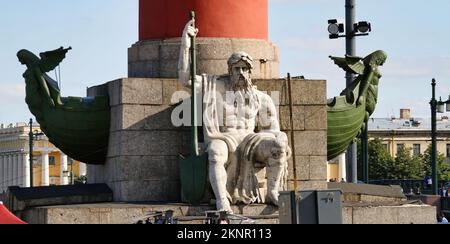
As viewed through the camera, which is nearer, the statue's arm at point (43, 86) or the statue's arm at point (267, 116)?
the statue's arm at point (267, 116)

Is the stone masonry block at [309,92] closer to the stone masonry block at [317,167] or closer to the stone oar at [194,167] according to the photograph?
the stone masonry block at [317,167]

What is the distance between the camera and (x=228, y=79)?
2481 cm

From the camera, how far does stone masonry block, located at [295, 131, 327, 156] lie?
25641 millimetres

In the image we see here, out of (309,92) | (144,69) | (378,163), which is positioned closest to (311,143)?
(309,92)

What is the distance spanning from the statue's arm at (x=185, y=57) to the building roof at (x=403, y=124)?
90.3m

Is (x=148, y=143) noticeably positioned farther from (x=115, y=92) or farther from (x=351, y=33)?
(x=351, y=33)

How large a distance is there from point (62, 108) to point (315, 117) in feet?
12.6

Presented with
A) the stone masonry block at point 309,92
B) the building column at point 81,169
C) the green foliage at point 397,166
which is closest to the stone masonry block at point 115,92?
the stone masonry block at point 309,92

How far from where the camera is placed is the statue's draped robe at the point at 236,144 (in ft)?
80.2
